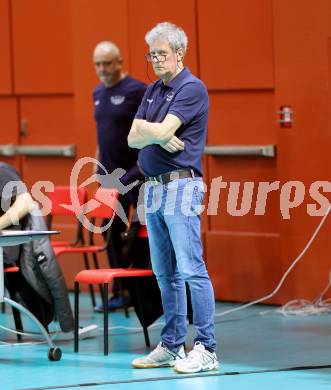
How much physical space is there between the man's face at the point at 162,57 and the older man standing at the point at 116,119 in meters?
2.20

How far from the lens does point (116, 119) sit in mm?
Result: 8188

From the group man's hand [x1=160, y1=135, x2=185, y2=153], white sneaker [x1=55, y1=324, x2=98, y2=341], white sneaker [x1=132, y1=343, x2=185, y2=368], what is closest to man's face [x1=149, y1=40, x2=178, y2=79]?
man's hand [x1=160, y1=135, x2=185, y2=153]

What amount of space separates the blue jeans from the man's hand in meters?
0.18

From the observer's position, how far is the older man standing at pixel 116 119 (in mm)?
8164

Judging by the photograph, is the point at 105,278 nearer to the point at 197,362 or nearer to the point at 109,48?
the point at 197,362

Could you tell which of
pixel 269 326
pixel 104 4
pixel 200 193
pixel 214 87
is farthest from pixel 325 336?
pixel 104 4

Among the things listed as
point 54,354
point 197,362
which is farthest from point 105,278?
point 197,362

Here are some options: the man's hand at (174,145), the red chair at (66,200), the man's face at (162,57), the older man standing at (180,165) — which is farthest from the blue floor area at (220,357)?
the man's face at (162,57)

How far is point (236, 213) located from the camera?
8414mm

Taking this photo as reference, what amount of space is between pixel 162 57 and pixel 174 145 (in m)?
0.48

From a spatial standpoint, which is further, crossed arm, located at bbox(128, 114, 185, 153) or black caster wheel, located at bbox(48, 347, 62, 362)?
black caster wheel, located at bbox(48, 347, 62, 362)

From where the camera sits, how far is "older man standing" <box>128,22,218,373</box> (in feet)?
19.4

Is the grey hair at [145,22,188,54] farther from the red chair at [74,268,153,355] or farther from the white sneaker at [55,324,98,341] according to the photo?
the white sneaker at [55,324,98,341]

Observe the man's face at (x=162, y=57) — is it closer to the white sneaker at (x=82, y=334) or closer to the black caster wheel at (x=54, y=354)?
the black caster wheel at (x=54, y=354)
